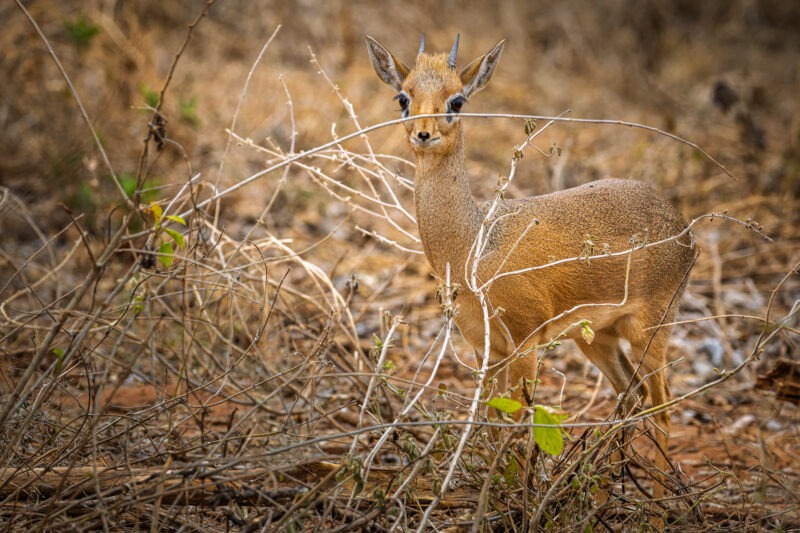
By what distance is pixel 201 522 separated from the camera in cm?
310

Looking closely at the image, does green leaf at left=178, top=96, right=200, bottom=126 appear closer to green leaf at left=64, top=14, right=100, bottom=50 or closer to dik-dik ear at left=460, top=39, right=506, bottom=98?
green leaf at left=64, top=14, right=100, bottom=50

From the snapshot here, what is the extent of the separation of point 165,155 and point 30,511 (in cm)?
635

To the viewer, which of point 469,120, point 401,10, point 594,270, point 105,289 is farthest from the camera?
point 401,10

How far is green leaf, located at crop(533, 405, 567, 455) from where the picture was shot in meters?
2.68

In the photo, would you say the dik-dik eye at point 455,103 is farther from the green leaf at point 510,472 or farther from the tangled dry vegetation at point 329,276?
the green leaf at point 510,472

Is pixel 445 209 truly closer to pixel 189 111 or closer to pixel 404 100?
pixel 404 100

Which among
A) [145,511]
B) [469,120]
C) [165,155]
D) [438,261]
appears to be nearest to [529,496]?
[438,261]

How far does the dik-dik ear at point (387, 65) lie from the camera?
3.87m

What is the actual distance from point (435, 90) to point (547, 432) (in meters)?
1.60

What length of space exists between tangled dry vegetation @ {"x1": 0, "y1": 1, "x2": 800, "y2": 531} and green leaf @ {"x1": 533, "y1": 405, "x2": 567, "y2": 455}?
153mm

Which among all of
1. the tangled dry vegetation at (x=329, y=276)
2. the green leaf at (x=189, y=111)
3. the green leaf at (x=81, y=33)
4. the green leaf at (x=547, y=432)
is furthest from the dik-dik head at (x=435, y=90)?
the green leaf at (x=81, y=33)

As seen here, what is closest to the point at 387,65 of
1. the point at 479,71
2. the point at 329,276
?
the point at 479,71

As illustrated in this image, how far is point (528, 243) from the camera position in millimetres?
3891

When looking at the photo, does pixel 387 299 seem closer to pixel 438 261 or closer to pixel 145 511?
pixel 438 261
